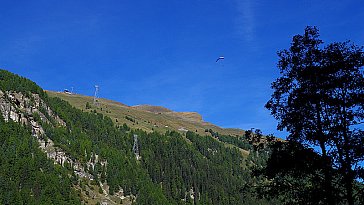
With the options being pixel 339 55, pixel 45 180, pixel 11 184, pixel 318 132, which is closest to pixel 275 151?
pixel 318 132

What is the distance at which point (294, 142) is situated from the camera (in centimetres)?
2253

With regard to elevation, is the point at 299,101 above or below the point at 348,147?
above

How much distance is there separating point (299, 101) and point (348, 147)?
12.2ft

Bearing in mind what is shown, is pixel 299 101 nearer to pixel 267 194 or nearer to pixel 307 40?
pixel 307 40

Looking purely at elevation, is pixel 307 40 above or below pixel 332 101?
above

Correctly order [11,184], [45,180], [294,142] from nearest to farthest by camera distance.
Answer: [294,142]
[11,184]
[45,180]

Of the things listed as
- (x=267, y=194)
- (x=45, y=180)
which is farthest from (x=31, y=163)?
(x=267, y=194)

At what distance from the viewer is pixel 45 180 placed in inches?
7180

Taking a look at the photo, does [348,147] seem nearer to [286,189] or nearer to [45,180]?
[286,189]

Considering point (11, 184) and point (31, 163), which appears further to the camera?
point (31, 163)

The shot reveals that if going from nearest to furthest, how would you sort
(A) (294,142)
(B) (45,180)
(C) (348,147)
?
(C) (348,147) < (A) (294,142) < (B) (45,180)

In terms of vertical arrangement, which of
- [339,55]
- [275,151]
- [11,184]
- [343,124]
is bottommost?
[11,184]

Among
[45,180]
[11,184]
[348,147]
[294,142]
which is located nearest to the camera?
[348,147]

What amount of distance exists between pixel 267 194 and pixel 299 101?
18.9 ft
